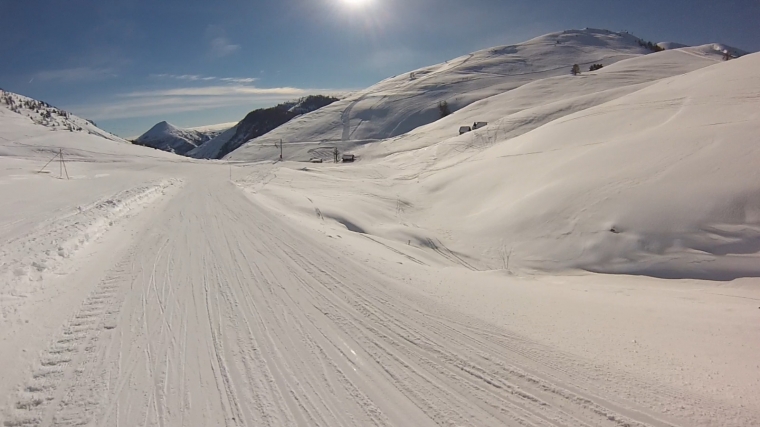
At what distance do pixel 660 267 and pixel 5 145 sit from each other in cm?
5314

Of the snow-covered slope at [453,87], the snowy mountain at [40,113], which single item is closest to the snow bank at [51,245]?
the snowy mountain at [40,113]

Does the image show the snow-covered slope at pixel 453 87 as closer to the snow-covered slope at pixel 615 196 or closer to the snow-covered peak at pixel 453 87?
the snow-covered peak at pixel 453 87

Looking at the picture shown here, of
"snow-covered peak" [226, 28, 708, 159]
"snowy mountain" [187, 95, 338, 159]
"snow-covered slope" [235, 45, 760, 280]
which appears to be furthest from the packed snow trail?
"snowy mountain" [187, 95, 338, 159]

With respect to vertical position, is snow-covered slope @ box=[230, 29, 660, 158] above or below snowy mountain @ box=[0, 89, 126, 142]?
above

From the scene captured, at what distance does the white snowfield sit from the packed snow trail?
0.03 meters

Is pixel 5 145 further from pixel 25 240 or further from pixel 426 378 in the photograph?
pixel 426 378

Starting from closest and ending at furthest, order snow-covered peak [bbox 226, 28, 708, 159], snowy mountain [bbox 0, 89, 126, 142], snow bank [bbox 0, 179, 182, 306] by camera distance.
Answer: snow bank [bbox 0, 179, 182, 306] → snowy mountain [bbox 0, 89, 126, 142] → snow-covered peak [bbox 226, 28, 708, 159]

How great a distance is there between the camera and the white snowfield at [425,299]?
341 centimetres

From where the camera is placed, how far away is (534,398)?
345 centimetres

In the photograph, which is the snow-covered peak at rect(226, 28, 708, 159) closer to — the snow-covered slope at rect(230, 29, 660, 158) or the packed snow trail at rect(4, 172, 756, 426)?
the snow-covered slope at rect(230, 29, 660, 158)

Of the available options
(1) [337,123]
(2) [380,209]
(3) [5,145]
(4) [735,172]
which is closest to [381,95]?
(1) [337,123]

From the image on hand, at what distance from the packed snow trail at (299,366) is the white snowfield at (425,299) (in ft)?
0.08

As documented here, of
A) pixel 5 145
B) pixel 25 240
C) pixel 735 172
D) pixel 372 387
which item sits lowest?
pixel 372 387

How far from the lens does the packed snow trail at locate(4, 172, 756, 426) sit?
3268mm
